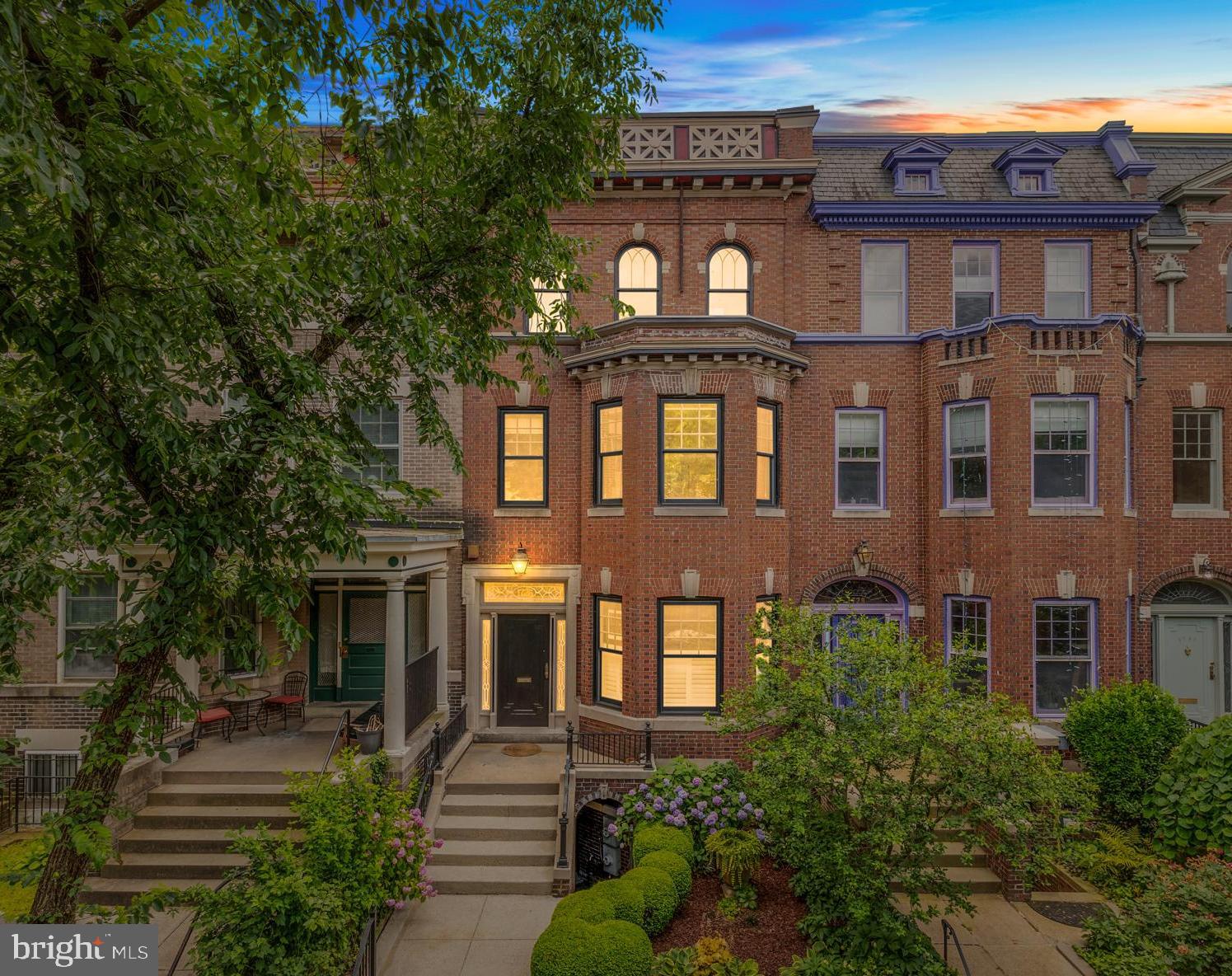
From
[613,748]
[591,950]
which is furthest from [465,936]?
[613,748]

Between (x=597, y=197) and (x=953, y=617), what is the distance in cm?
1191

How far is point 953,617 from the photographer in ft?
44.2

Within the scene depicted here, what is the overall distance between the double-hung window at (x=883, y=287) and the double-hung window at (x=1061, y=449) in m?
3.38

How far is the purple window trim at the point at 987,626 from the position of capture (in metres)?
12.8

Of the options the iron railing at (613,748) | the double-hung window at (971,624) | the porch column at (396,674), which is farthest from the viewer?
the double-hung window at (971,624)

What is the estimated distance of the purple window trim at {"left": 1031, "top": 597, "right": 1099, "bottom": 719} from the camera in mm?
12570

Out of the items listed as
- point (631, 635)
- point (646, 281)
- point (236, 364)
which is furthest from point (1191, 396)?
point (236, 364)

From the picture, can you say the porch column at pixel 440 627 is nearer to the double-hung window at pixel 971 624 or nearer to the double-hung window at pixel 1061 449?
the double-hung window at pixel 971 624

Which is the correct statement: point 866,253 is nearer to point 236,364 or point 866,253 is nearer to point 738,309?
point 738,309

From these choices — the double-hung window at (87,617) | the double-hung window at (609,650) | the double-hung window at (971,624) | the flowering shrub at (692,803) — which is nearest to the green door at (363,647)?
the double-hung window at (87,617)

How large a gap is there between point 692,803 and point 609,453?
6.74m

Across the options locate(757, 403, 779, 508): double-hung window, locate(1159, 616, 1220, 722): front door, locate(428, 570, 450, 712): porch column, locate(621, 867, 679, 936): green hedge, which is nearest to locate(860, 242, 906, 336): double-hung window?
locate(757, 403, 779, 508): double-hung window

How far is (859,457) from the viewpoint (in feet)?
46.0

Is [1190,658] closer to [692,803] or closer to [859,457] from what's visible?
[859,457]
